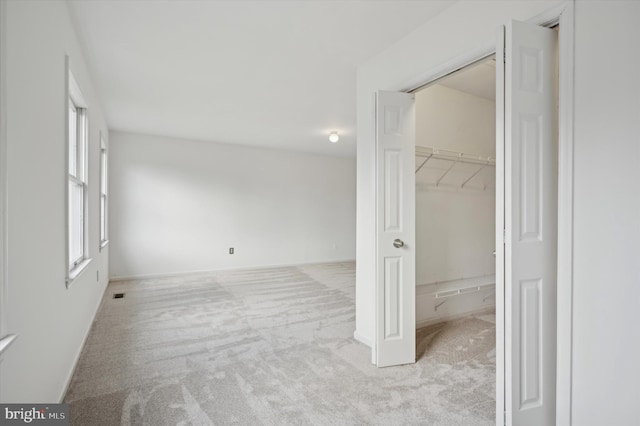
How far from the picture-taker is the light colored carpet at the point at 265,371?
1.88 meters

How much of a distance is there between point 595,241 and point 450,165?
7.08 feet

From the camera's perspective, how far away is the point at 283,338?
119 inches

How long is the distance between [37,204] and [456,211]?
352 cm

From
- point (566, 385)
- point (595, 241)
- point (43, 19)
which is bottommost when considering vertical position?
point (566, 385)

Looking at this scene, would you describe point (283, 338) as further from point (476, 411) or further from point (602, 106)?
point (602, 106)

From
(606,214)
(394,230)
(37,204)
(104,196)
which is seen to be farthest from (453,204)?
(104,196)

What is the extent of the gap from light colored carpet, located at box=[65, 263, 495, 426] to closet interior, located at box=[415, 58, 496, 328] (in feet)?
1.15

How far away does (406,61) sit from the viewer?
252cm

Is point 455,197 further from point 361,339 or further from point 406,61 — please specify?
point 361,339

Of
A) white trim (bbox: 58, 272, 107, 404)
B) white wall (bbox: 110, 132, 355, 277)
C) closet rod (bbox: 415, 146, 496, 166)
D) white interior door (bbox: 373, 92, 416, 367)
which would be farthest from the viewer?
white wall (bbox: 110, 132, 355, 277)

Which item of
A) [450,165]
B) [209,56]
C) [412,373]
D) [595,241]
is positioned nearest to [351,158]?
[450,165]

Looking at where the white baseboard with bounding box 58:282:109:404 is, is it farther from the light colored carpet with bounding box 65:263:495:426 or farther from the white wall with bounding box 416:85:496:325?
the white wall with bounding box 416:85:496:325

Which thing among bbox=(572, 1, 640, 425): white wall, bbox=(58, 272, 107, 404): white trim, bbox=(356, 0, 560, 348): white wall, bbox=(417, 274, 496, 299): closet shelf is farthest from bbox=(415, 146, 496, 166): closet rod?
bbox=(58, 272, 107, 404): white trim

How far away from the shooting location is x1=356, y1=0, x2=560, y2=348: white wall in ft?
6.27
